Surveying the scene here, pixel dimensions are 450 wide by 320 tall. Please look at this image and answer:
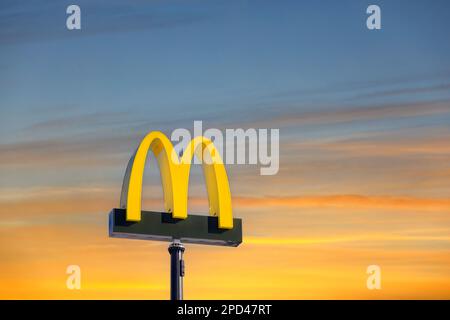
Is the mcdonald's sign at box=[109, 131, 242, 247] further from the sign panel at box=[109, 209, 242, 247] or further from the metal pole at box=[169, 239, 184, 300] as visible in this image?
the metal pole at box=[169, 239, 184, 300]

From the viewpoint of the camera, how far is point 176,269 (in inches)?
1075

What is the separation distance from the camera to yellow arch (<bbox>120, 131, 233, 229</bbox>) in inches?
1062

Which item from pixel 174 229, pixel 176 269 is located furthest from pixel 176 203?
pixel 176 269

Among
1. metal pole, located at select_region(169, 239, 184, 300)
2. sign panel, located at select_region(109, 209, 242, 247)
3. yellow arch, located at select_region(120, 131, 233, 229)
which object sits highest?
yellow arch, located at select_region(120, 131, 233, 229)

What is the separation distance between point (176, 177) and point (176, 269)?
2.32 m

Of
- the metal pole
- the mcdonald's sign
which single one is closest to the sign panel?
the mcdonald's sign

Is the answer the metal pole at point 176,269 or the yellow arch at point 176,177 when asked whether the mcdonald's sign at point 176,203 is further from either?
the metal pole at point 176,269

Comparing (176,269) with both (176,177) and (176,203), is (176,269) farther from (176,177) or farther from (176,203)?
(176,177)

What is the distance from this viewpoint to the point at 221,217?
92.0ft

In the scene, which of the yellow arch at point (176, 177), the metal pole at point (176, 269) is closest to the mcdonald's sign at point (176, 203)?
the yellow arch at point (176, 177)

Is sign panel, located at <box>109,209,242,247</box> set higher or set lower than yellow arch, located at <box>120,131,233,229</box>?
lower
